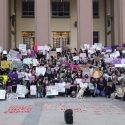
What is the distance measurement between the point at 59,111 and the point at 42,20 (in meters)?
15.4

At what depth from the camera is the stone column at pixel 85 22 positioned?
32250 mm

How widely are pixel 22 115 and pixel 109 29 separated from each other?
80.3ft

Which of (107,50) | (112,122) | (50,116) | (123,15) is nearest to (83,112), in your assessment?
(50,116)

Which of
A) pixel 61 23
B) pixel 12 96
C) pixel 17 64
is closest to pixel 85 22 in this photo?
pixel 17 64

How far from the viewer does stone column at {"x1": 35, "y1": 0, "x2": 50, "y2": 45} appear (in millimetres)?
32084

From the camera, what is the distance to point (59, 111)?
58.5ft

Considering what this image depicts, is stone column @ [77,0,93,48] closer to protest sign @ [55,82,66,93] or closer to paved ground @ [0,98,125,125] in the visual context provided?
protest sign @ [55,82,66,93]

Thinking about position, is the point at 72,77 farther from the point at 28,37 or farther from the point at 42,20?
the point at 28,37

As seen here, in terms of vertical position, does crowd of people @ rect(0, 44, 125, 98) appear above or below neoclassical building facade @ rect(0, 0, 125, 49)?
below

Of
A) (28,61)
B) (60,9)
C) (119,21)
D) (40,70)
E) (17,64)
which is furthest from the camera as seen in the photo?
(60,9)

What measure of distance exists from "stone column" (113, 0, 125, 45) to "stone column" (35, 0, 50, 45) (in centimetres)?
550

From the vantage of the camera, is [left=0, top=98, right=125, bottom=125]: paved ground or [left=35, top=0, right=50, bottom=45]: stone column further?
[left=35, top=0, right=50, bottom=45]: stone column

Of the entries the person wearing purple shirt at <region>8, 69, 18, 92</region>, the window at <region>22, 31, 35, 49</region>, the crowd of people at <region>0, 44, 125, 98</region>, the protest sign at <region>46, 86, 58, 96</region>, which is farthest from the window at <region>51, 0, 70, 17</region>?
the protest sign at <region>46, 86, 58, 96</region>

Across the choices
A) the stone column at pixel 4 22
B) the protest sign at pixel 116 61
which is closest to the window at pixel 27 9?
the stone column at pixel 4 22
